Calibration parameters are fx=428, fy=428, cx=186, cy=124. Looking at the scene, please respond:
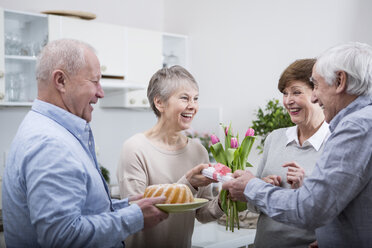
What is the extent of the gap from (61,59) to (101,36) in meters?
2.67

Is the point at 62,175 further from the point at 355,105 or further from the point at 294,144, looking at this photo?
the point at 294,144

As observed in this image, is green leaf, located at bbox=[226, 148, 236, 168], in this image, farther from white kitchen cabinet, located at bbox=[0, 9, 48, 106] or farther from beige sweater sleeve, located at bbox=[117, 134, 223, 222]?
white kitchen cabinet, located at bbox=[0, 9, 48, 106]

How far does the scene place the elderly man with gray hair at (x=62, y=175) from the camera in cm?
117

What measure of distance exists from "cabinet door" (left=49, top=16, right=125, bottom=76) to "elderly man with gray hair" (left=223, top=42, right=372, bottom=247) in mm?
2711

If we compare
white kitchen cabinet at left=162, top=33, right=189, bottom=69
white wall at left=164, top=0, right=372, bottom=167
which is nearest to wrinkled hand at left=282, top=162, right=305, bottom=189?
white wall at left=164, top=0, right=372, bottom=167

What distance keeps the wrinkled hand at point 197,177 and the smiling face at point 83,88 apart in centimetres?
57

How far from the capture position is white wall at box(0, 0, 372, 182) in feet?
11.4

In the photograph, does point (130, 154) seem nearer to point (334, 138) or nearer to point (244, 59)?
point (334, 138)

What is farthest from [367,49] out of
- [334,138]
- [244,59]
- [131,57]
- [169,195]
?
[131,57]

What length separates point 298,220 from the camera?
1.34m

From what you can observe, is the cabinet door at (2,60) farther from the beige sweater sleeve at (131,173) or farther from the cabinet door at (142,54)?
the beige sweater sleeve at (131,173)

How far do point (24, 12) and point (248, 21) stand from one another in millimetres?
2007

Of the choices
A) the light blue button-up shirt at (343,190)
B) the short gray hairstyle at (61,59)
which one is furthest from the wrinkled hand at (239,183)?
the short gray hairstyle at (61,59)

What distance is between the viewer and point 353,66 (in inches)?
54.1
